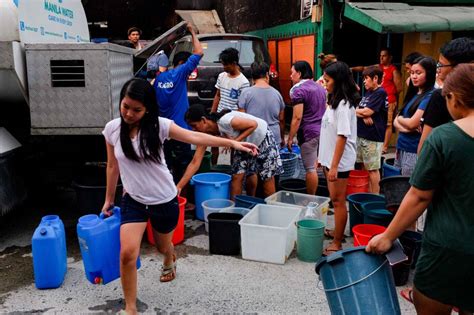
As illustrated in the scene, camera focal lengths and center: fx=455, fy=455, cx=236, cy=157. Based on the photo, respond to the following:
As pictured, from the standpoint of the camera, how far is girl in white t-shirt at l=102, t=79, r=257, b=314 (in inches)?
119

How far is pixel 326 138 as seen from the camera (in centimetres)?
424

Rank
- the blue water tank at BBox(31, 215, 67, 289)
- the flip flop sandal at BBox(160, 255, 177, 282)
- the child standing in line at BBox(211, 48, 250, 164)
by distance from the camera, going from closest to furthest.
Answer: the blue water tank at BBox(31, 215, 67, 289), the flip flop sandal at BBox(160, 255, 177, 282), the child standing in line at BBox(211, 48, 250, 164)

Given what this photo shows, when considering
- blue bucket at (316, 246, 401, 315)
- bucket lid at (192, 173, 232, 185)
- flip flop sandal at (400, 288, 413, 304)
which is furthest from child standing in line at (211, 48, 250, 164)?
blue bucket at (316, 246, 401, 315)

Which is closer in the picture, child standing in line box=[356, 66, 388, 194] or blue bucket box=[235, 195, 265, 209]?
blue bucket box=[235, 195, 265, 209]

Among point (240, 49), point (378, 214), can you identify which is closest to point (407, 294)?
point (378, 214)

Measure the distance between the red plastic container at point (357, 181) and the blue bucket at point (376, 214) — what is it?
107 centimetres

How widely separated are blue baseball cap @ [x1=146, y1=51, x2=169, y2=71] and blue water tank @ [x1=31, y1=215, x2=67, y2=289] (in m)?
4.04

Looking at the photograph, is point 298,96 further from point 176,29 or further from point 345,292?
point 345,292

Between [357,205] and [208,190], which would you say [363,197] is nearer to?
[357,205]

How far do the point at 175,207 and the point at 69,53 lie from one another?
190cm

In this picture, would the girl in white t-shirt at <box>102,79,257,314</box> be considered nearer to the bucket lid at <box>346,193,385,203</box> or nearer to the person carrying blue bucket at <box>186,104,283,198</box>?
the person carrying blue bucket at <box>186,104,283,198</box>

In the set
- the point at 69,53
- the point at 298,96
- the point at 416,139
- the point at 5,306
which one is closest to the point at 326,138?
the point at 416,139

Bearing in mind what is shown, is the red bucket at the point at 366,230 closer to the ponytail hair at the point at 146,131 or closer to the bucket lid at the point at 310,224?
the bucket lid at the point at 310,224

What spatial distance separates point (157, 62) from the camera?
7.38m
